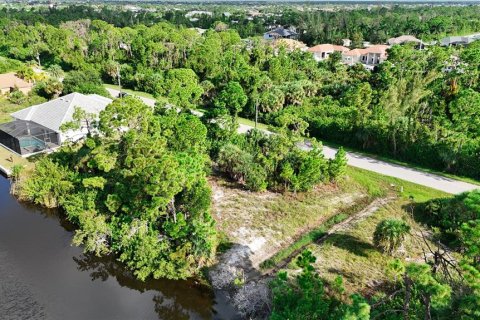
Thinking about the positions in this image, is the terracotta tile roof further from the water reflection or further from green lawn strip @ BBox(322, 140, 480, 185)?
the water reflection

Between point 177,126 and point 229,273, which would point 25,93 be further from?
point 229,273

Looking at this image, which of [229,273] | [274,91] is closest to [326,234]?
[229,273]

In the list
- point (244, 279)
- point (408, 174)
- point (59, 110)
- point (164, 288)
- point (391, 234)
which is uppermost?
point (59, 110)

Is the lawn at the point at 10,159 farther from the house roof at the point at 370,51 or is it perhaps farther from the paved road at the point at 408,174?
the house roof at the point at 370,51

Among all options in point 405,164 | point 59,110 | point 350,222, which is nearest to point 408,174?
point 405,164

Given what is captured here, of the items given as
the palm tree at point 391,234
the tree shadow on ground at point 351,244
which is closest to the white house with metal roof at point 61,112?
the tree shadow on ground at point 351,244

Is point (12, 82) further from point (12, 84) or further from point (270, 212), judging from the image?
point (270, 212)
